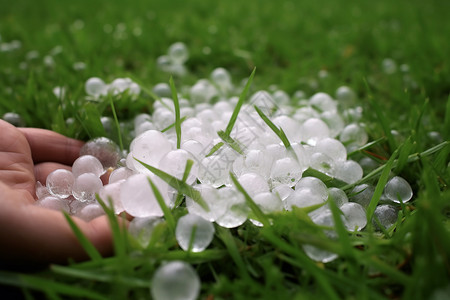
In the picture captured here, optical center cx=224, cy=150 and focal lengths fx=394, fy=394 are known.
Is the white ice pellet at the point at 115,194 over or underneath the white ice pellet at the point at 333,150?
over

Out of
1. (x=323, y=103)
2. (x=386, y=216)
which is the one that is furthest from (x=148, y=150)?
(x=323, y=103)

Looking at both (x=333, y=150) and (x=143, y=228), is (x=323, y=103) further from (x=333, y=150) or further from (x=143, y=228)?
(x=143, y=228)

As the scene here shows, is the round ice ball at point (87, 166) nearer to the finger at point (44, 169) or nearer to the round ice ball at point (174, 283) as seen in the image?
the finger at point (44, 169)

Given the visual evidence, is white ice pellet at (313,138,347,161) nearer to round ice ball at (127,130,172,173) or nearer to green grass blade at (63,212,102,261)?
round ice ball at (127,130,172,173)

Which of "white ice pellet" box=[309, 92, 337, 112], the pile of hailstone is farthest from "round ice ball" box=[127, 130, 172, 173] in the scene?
"white ice pellet" box=[309, 92, 337, 112]

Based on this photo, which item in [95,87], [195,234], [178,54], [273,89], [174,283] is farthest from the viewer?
[178,54]

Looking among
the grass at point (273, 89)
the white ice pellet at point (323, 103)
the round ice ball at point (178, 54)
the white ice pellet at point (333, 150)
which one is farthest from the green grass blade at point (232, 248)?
the round ice ball at point (178, 54)
